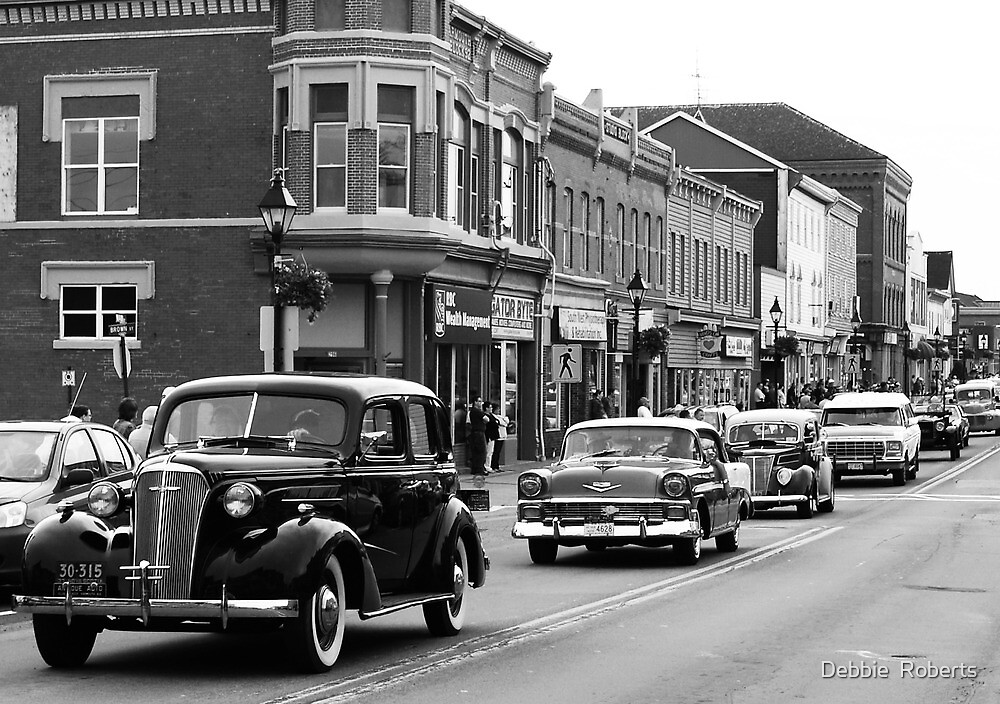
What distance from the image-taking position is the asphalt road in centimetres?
1030

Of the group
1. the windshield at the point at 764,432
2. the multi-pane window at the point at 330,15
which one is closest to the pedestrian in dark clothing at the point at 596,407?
the windshield at the point at 764,432

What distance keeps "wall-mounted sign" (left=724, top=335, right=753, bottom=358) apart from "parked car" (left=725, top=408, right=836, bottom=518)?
35162 millimetres

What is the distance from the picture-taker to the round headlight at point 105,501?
10.7m

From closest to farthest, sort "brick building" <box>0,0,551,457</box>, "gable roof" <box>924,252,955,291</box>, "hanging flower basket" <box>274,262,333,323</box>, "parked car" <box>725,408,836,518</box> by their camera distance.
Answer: "parked car" <box>725,408,836,518</box> → "hanging flower basket" <box>274,262,333,323</box> → "brick building" <box>0,0,551,457</box> → "gable roof" <box>924,252,955,291</box>

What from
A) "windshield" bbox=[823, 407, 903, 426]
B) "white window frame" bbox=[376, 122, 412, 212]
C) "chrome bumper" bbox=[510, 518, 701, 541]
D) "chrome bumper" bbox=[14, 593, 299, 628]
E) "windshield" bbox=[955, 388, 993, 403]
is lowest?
"chrome bumper" bbox=[510, 518, 701, 541]

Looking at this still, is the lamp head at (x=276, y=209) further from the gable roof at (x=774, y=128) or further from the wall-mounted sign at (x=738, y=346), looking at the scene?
the gable roof at (x=774, y=128)

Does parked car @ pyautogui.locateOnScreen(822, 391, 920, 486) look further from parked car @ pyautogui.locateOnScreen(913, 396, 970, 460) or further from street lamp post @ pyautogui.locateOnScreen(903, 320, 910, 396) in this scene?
street lamp post @ pyautogui.locateOnScreen(903, 320, 910, 396)

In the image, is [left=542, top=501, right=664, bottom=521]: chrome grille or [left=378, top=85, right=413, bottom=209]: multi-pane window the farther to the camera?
[left=378, top=85, right=413, bottom=209]: multi-pane window

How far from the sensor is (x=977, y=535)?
24.0 meters

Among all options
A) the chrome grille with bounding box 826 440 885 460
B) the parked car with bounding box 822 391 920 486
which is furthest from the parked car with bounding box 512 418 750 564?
the chrome grille with bounding box 826 440 885 460

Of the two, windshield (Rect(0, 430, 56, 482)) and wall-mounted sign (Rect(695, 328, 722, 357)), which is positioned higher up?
wall-mounted sign (Rect(695, 328, 722, 357))

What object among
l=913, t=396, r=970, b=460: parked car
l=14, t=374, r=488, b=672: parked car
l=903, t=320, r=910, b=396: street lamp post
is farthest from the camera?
l=903, t=320, r=910, b=396: street lamp post

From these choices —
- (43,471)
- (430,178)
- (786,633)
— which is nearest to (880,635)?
(786,633)

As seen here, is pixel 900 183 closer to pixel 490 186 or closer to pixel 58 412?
pixel 490 186
